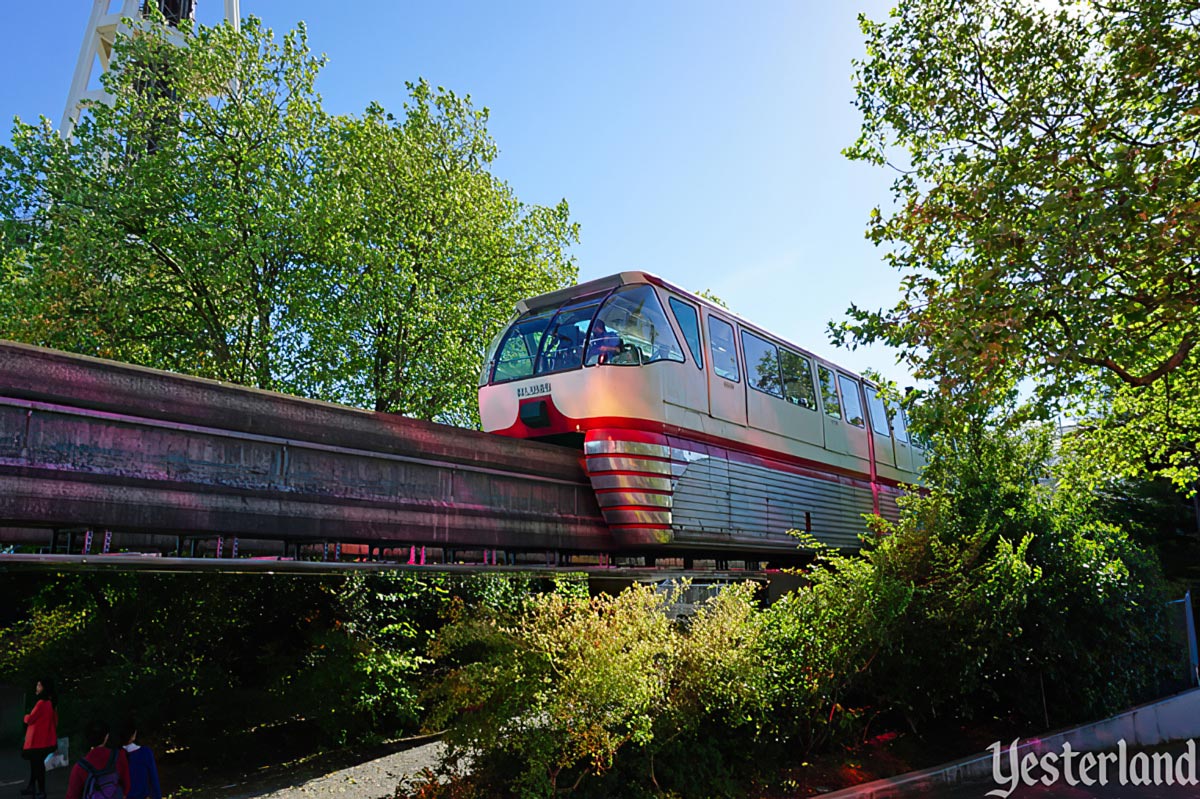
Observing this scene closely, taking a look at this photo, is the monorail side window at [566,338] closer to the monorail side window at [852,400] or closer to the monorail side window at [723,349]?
the monorail side window at [723,349]

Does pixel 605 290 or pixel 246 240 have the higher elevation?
pixel 246 240

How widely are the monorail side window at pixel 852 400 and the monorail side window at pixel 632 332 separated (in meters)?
5.54

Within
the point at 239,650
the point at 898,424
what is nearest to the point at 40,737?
Result: the point at 239,650

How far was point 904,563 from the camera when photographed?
9055mm

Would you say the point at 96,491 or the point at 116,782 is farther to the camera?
the point at 116,782

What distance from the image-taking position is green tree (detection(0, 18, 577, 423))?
15430mm

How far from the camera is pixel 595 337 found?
9.23 m

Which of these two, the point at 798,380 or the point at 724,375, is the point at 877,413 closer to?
the point at 798,380

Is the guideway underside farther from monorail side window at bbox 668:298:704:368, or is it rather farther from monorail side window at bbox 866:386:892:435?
monorail side window at bbox 866:386:892:435

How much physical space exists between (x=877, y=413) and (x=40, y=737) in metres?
13.6

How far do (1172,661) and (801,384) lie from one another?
5970 mm

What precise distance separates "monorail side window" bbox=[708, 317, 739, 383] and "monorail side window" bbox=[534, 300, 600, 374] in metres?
1.71

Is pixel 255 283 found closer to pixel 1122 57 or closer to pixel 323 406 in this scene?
pixel 323 406

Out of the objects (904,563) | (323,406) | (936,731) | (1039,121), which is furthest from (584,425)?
(1039,121)
